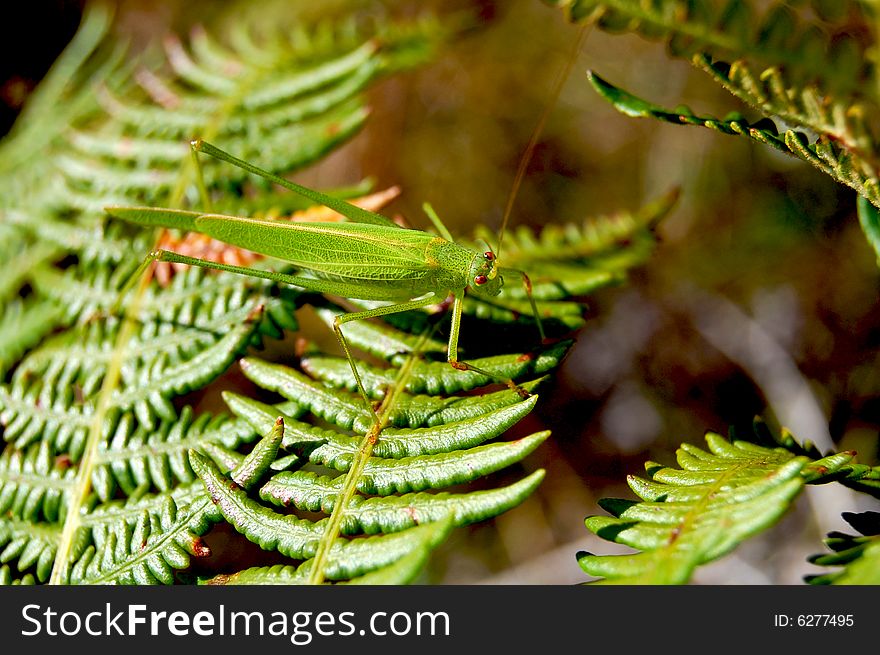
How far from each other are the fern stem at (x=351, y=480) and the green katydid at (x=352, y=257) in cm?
33

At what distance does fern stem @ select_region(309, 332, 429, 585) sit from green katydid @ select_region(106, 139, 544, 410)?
1.08ft

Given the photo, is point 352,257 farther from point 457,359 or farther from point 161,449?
point 161,449

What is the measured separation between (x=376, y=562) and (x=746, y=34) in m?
1.44

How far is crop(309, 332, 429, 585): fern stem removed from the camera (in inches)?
51.3

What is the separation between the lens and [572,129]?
390cm

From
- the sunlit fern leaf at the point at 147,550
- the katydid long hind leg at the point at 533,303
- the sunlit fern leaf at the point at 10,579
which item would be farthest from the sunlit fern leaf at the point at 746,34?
the sunlit fern leaf at the point at 10,579

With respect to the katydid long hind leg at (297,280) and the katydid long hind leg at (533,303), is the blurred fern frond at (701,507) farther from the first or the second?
the katydid long hind leg at (297,280)

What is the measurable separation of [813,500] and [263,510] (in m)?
2.34

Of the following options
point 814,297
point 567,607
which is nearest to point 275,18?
point 814,297

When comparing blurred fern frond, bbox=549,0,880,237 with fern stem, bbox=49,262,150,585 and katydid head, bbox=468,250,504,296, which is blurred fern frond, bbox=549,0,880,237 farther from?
fern stem, bbox=49,262,150,585

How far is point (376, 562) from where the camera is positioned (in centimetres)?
123

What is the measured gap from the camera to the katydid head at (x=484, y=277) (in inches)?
81.4

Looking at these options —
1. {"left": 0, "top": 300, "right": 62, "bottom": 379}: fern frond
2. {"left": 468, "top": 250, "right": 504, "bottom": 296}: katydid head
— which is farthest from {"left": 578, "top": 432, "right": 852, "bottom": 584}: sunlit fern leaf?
{"left": 0, "top": 300, "right": 62, "bottom": 379}: fern frond

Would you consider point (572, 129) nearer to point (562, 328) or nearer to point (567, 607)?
point (562, 328)
